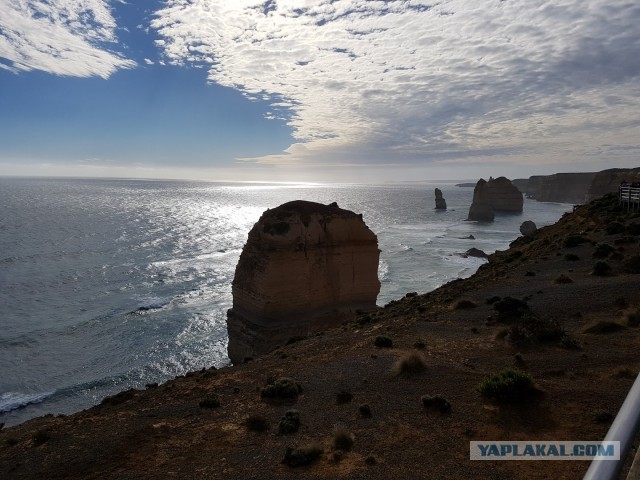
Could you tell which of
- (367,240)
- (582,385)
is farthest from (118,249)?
(582,385)

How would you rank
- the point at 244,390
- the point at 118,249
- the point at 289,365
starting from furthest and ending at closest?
the point at 118,249, the point at 289,365, the point at 244,390

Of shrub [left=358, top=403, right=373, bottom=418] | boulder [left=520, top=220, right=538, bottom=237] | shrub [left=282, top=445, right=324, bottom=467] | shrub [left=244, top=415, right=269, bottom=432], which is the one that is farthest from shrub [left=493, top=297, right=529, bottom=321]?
boulder [left=520, top=220, right=538, bottom=237]

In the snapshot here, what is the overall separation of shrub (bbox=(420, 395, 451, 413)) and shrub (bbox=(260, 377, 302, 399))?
4.76m

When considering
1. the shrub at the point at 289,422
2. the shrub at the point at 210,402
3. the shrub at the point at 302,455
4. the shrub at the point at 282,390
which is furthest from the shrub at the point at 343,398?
the shrub at the point at 210,402

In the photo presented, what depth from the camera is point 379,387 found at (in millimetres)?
14102

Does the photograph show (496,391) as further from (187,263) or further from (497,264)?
(187,263)

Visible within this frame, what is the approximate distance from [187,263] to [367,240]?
137ft

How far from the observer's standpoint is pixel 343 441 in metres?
10.8

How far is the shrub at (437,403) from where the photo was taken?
1176 cm

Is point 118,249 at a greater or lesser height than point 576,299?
lesser

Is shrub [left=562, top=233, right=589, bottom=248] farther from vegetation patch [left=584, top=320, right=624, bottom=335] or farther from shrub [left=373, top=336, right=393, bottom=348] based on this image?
shrub [left=373, top=336, right=393, bottom=348]

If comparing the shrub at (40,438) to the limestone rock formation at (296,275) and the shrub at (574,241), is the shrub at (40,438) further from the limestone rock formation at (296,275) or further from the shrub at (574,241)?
the shrub at (574,241)

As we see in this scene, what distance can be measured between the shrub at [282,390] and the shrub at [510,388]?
6.54 m

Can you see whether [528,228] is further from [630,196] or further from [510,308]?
[510,308]
